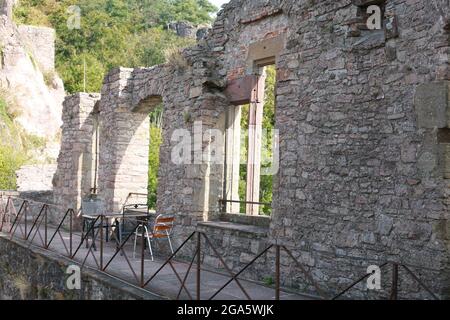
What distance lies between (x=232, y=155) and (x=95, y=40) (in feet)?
103

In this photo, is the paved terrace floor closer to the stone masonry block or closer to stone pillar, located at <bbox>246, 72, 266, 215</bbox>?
stone pillar, located at <bbox>246, 72, 266, 215</bbox>

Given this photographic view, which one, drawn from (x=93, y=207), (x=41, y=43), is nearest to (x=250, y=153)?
(x=93, y=207)

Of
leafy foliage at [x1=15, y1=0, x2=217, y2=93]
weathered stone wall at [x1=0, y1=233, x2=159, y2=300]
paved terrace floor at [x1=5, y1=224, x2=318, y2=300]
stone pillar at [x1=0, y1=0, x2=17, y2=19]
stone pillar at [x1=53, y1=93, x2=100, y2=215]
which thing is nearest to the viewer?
paved terrace floor at [x1=5, y1=224, x2=318, y2=300]

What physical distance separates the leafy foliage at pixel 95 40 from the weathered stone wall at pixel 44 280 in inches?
915

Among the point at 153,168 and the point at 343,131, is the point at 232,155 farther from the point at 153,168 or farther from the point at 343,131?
the point at 153,168

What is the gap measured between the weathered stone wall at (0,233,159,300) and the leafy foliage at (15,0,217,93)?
2325 cm

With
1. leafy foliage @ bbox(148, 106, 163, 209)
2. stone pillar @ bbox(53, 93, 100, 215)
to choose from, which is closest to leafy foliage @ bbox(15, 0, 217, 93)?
leafy foliage @ bbox(148, 106, 163, 209)

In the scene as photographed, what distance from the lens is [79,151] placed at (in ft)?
41.2

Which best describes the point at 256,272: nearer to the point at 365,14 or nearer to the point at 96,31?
the point at 365,14

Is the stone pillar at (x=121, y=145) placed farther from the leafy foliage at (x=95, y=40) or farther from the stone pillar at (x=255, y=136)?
the leafy foliage at (x=95, y=40)

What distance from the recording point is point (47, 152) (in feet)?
81.5

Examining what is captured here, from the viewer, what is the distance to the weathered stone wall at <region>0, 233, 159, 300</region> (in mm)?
6820
